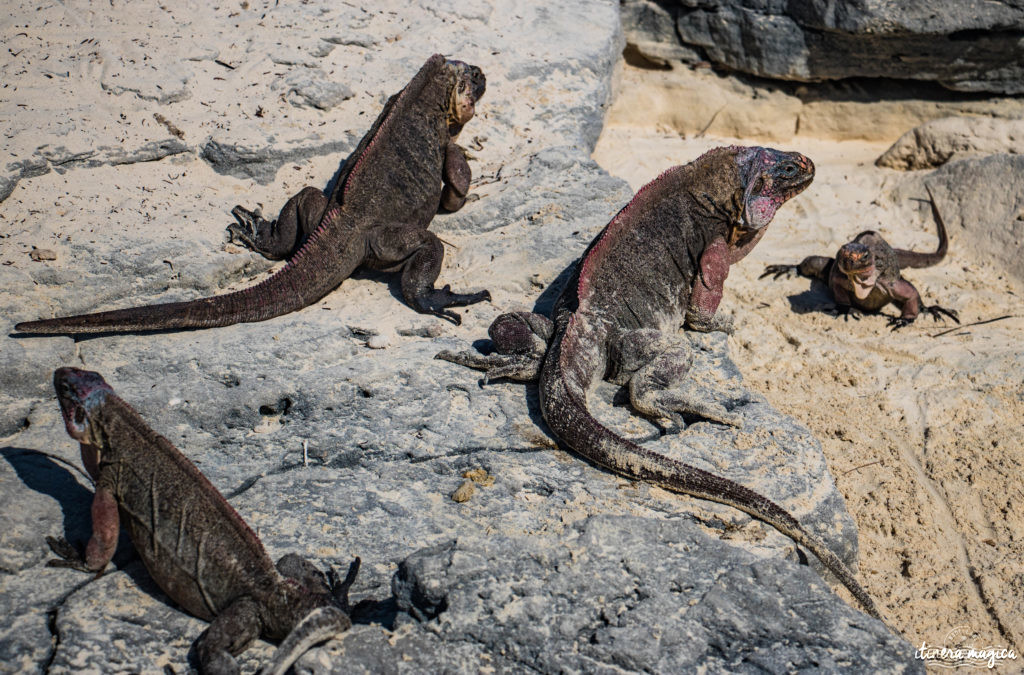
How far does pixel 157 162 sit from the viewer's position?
18.2 feet

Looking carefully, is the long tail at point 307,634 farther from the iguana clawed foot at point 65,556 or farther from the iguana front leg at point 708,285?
the iguana front leg at point 708,285

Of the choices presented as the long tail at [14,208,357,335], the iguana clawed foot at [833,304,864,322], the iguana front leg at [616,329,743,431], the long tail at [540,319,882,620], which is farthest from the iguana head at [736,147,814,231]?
the long tail at [14,208,357,335]

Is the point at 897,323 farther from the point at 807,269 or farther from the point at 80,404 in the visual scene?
the point at 80,404

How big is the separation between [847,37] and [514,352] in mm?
5525

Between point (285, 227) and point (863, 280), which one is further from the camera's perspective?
point (863, 280)

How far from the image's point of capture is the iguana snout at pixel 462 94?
5.68 meters

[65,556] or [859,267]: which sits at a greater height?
[859,267]

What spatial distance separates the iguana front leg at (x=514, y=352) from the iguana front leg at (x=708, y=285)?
1012mm

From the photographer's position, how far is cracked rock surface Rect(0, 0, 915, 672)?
3.06 meters

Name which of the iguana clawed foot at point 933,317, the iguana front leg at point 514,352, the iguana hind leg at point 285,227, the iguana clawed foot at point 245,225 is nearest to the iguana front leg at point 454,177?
the iguana hind leg at point 285,227

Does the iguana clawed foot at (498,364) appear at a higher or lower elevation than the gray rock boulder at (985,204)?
lower

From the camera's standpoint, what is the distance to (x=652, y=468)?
3.68 m

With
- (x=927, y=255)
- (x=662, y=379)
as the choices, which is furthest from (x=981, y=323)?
(x=662, y=379)

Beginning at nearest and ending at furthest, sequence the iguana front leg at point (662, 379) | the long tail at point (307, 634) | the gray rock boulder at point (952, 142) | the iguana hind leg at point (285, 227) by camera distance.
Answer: the long tail at point (307, 634) → the iguana front leg at point (662, 379) → the iguana hind leg at point (285, 227) → the gray rock boulder at point (952, 142)
